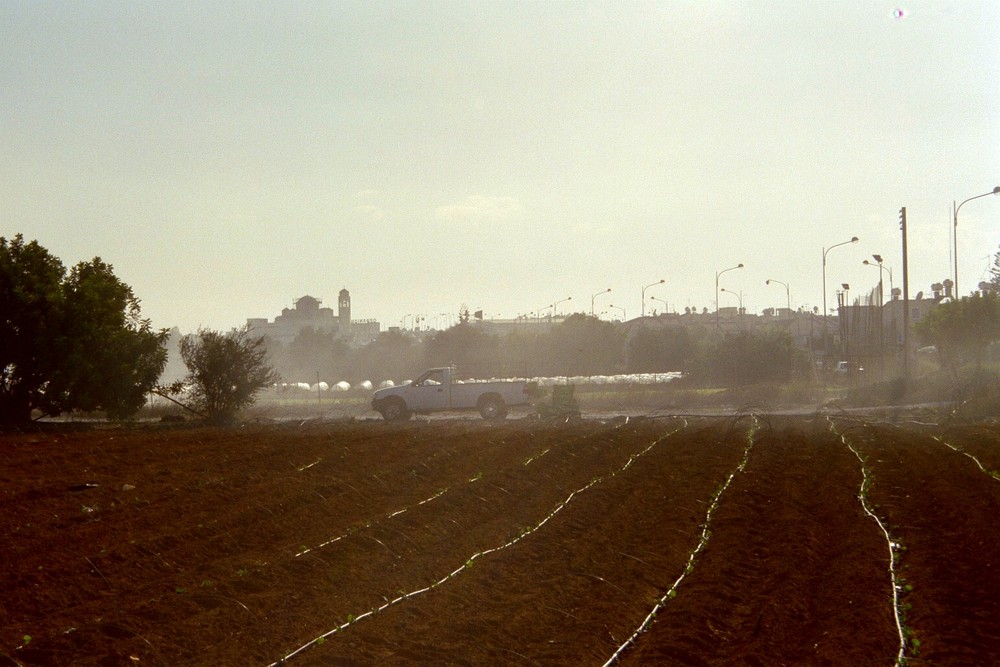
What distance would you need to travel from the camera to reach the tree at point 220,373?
36.9m

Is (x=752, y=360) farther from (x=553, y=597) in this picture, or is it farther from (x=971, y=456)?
(x=553, y=597)

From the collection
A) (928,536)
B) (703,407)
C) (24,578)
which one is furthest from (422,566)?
(703,407)

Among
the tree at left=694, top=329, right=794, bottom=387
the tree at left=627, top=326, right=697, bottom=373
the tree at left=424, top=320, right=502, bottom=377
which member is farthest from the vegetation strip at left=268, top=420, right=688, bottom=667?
the tree at left=627, top=326, right=697, bottom=373

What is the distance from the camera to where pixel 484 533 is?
14.4 metres

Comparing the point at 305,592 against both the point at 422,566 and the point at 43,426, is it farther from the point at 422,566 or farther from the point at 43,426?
the point at 43,426

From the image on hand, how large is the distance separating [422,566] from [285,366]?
110 metres

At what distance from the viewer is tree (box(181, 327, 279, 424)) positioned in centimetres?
3688

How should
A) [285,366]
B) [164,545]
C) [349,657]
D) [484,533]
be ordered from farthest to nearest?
1. [285,366]
2. [484,533]
3. [164,545]
4. [349,657]

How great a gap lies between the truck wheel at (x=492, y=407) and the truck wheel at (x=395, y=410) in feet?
8.99

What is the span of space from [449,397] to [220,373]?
816 centimetres

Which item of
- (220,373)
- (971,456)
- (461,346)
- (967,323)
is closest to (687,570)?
(971,456)

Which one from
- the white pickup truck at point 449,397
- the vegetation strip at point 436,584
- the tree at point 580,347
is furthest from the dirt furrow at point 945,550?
the tree at point 580,347

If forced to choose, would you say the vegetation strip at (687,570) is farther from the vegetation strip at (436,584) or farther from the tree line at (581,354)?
the tree line at (581,354)

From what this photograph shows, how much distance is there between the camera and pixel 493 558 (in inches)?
498
